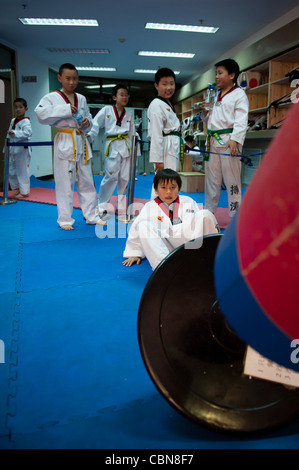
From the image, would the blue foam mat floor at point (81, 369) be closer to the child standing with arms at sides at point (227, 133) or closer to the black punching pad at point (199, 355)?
the black punching pad at point (199, 355)

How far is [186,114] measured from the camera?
1484 centimetres

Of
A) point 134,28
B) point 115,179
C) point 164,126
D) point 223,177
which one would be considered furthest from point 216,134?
point 134,28

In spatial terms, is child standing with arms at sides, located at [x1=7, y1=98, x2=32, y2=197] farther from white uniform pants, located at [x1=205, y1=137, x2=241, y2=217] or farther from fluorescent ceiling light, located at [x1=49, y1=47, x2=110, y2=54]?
fluorescent ceiling light, located at [x1=49, y1=47, x2=110, y2=54]

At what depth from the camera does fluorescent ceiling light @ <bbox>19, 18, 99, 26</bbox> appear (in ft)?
26.7

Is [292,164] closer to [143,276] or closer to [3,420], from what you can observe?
[3,420]

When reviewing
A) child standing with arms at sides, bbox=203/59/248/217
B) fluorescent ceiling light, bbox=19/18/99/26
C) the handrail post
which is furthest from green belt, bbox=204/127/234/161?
fluorescent ceiling light, bbox=19/18/99/26

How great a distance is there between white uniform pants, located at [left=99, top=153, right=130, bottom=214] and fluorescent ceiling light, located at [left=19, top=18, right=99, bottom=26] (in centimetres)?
527

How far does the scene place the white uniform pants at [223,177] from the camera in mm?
4051

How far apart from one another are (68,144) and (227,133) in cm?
190

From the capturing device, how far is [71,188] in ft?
14.3

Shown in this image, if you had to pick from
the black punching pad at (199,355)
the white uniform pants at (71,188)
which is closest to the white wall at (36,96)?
the white uniform pants at (71,188)
